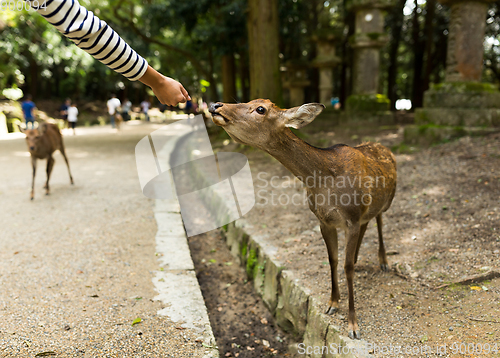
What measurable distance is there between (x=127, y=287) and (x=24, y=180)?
587 centimetres

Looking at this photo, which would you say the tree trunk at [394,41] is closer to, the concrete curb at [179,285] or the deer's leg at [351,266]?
the concrete curb at [179,285]

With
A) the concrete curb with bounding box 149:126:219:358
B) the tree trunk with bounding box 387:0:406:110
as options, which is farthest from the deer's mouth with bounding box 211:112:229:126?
the tree trunk with bounding box 387:0:406:110

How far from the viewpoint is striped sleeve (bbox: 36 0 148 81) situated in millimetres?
1854

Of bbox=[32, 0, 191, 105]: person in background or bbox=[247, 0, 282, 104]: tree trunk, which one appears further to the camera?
bbox=[247, 0, 282, 104]: tree trunk

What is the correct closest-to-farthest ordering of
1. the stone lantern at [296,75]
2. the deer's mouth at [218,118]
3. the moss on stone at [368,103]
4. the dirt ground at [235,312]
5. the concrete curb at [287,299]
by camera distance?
the deer's mouth at [218,118] < the concrete curb at [287,299] < the dirt ground at [235,312] < the moss on stone at [368,103] < the stone lantern at [296,75]

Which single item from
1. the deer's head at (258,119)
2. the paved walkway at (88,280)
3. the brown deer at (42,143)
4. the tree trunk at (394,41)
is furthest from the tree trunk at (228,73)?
the deer's head at (258,119)

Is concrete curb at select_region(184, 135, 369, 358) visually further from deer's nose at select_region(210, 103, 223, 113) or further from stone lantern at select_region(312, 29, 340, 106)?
stone lantern at select_region(312, 29, 340, 106)

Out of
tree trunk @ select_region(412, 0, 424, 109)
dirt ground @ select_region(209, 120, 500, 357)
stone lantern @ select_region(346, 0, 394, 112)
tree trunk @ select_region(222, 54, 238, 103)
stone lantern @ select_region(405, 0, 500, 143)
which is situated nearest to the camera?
dirt ground @ select_region(209, 120, 500, 357)

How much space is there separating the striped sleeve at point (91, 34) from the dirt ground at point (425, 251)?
229 centimetres

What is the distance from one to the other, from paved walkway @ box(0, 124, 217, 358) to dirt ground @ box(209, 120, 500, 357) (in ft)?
3.96

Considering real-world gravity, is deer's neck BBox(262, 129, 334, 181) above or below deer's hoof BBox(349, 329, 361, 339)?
above

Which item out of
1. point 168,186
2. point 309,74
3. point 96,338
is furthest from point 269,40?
point 309,74

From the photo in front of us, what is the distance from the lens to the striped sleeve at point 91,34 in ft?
6.08

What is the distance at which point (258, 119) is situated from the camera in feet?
7.86
